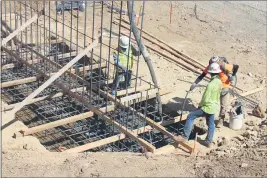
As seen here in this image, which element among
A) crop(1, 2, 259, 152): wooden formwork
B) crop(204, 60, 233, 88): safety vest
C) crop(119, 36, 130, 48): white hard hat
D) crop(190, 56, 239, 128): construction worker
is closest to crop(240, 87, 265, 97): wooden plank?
crop(1, 2, 259, 152): wooden formwork

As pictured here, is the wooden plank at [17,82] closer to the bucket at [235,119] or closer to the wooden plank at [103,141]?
the wooden plank at [103,141]

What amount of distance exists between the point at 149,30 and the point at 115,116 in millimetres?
6151

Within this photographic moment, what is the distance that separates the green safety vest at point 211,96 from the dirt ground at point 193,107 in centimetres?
69

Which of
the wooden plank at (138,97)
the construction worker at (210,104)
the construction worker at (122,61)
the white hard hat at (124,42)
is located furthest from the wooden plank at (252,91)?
the white hard hat at (124,42)

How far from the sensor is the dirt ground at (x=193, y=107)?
7.42m

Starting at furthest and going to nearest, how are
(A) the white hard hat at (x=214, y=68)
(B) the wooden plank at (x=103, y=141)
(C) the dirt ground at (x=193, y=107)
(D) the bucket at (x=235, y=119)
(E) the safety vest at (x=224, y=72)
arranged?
(D) the bucket at (x=235, y=119)
(E) the safety vest at (x=224, y=72)
(A) the white hard hat at (x=214, y=68)
(B) the wooden plank at (x=103, y=141)
(C) the dirt ground at (x=193, y=107)

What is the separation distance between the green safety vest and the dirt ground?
0.69 metres

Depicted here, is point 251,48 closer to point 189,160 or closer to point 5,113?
point 189,160

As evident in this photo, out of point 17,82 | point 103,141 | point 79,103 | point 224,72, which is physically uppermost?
point 224,72

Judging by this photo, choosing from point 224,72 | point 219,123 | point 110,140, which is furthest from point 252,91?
point 110,140

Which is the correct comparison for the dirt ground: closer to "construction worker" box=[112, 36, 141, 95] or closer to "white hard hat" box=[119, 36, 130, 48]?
"construction worker" box=[112, 36, 141, 95]

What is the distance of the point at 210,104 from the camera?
8.62 meters

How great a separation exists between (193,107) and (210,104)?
1.88 meters

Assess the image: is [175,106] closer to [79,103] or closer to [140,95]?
[140,95]
